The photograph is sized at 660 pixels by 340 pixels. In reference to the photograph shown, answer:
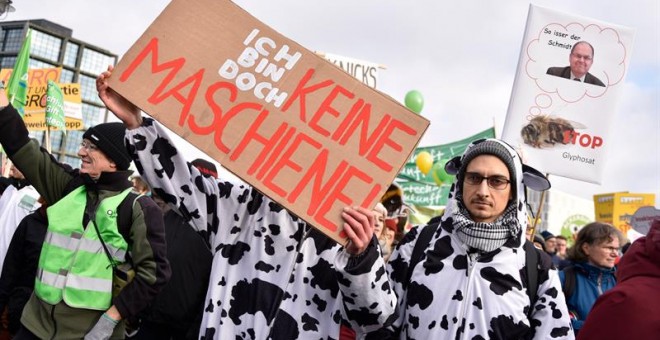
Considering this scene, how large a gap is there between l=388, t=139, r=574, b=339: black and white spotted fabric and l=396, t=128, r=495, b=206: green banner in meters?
13.1

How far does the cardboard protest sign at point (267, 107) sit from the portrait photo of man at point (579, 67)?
10.9 feet

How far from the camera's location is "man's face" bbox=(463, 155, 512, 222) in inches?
99.3

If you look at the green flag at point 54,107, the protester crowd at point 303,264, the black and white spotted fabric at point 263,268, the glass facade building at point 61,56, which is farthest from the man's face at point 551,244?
the glass facade building at point 61,56

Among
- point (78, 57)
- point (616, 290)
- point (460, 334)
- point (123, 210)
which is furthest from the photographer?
point (78, 57)

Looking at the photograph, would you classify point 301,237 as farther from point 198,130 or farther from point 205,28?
point 205,28

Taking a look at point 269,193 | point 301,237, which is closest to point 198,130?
point 269,193

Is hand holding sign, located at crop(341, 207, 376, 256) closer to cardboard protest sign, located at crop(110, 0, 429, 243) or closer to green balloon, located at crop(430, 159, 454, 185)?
cardboard protest sign, located at crop(110, 0, 429, 243)

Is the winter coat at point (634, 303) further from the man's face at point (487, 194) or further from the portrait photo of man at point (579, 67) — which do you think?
the portrait photo of man at point (579, 67)

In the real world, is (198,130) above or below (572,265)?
above

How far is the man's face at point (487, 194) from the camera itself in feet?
8.27

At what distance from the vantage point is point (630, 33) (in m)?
5.21

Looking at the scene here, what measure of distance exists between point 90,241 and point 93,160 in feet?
1.39

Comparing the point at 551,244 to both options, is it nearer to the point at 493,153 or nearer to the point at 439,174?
the point at 439,174

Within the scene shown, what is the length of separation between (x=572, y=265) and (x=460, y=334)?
106 inches
